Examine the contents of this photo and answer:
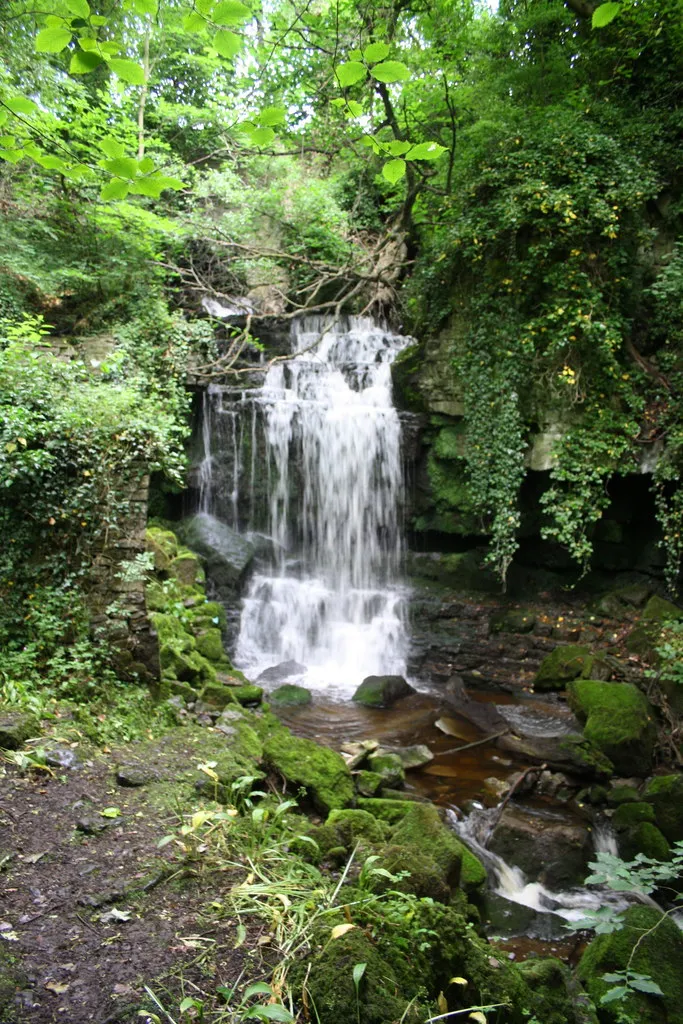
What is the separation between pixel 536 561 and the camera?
10727 mm

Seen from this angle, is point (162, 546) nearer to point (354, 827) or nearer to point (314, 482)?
point (314, 482)

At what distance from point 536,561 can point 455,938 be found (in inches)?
341

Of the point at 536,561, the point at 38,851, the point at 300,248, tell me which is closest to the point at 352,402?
the point at 300,248

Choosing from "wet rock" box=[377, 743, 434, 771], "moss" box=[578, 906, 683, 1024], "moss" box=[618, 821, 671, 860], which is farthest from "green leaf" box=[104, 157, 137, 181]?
"moss" box=[618, 821, 671, 860]

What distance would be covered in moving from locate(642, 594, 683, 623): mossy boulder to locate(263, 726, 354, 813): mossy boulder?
5207mm

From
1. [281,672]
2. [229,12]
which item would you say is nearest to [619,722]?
[281,672]

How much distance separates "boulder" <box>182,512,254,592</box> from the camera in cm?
984

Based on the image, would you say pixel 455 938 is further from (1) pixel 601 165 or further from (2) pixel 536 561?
(1) pixel 601 165

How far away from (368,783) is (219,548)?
556cm

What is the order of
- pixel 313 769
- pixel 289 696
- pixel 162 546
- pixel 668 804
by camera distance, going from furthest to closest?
pixel 162 546, pixel 289 696, pixel 668 804, pixel 313 769

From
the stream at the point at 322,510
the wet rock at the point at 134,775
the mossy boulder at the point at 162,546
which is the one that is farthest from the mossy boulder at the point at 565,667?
the wet rock at the point at 134,775

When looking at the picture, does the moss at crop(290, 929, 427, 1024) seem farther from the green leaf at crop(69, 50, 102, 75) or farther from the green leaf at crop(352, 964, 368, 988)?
the green leaf at crop(69, 50, 102, 75)

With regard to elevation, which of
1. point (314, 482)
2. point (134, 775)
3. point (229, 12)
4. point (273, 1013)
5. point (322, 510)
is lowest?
point (134, 775)

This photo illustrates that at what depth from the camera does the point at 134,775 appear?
12.2ft
